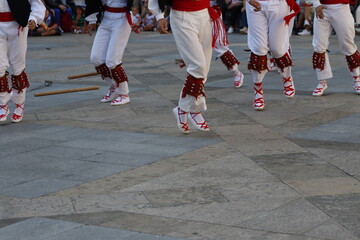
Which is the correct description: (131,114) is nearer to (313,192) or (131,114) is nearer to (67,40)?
(313,192)

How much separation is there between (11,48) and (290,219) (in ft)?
15.1

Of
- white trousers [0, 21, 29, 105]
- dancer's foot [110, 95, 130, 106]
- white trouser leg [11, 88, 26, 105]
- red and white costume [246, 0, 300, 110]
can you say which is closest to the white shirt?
white trousers [0, 21, 29, 105]

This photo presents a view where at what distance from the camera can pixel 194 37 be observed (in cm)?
755

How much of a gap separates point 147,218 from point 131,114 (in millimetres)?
4076

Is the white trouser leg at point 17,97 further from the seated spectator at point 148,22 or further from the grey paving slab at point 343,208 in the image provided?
the seated spectator at point 148,22

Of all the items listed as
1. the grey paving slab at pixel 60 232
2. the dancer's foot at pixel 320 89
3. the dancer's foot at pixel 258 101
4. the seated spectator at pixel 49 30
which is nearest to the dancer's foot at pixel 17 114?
the dancer's foot at pixel 258 101

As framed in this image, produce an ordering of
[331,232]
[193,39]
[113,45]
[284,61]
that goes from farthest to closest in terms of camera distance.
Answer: [113,45]
[284,61]
[193,39]
[331,232]

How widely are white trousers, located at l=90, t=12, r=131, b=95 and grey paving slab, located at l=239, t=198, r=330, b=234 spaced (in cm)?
483

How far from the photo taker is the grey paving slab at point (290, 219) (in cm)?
480

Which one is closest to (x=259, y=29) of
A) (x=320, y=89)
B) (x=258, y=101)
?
(x=258, y=101)

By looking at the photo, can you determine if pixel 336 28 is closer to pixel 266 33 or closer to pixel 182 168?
pixel 266 33

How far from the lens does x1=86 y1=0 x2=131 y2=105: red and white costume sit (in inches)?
374

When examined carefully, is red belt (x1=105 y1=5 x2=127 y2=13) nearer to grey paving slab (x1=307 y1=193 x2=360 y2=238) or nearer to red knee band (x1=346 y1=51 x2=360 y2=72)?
red knee band (x1=346 y1=51 x2=360 y2=72)

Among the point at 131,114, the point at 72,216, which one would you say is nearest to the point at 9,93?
the point at 131,114
